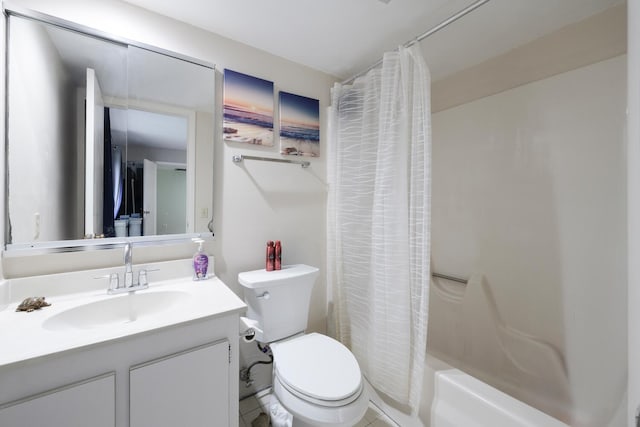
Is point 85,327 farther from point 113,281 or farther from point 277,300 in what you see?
point 277,300

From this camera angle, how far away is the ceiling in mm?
1267

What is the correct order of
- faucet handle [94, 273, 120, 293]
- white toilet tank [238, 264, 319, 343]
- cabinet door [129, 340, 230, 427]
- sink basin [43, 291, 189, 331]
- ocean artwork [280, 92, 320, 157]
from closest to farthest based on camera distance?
cabinet door [129, 340, 230, 427] < sink basin [43, 291, 189, 331] < faucet handle [94, 273, 120, 293] < white toilet tank [238, 264, 319, 343] < ocean artwork [280, 92, 320, 157]

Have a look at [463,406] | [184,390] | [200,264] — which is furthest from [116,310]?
[463,406]

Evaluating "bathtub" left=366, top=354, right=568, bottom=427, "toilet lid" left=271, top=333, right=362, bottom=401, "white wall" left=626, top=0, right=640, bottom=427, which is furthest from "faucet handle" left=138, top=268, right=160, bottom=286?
"white wall" left=626, top=0, right=640, bottom=427

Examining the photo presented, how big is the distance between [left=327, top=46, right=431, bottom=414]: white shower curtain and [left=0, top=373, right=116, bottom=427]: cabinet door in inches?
46.4

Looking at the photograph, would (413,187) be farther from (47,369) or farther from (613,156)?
(47,369)

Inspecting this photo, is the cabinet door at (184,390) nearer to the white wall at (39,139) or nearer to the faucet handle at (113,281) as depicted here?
the faucet handle at (113,281)

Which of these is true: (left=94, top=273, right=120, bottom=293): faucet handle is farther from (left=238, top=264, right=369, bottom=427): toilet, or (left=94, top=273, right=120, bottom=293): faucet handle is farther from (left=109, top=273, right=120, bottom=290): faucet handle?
(left=238, top=264, right=369, bottom=427): toilet

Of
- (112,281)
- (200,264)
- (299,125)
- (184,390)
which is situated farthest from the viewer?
(299,125)

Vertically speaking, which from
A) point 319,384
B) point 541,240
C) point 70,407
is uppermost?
point 541,240

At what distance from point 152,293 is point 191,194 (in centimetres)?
53

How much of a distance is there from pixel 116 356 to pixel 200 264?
55 centimetres

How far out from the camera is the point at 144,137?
130cm

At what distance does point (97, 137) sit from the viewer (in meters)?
1.18
